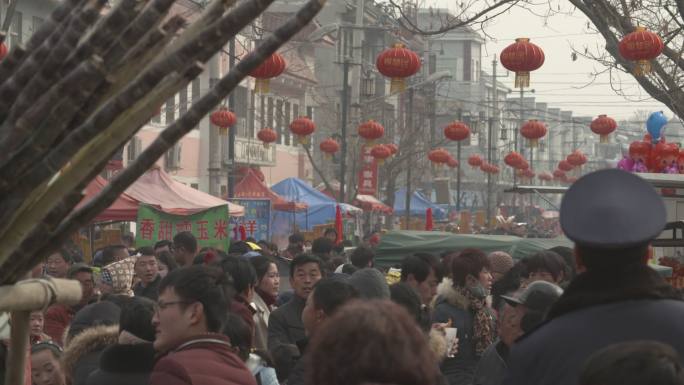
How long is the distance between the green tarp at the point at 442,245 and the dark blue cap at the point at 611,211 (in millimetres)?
11887

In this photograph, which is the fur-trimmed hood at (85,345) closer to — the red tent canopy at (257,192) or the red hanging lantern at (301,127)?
the red hanging lantern at (301,127)

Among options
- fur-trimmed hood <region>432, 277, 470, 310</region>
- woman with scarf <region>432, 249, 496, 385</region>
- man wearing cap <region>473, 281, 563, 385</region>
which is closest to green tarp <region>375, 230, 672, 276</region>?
woman with scarf <region>432, 249, 496, 385</region>

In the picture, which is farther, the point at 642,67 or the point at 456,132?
the point at 456,132

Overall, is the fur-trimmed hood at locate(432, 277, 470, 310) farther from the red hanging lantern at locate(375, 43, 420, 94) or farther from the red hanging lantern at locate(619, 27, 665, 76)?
the red hanging lantern at locate(375, 43, 420, 94)

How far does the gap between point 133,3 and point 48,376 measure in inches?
153

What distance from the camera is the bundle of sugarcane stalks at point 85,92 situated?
170 centimetres

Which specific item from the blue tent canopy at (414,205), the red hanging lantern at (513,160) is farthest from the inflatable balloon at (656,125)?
the blue tent canopy at (414,205)

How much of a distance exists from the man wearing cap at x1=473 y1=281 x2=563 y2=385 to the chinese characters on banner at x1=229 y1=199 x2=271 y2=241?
1731 centimetres

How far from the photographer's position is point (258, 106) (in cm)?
4503

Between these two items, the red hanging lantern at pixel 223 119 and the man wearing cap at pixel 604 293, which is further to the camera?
the red hanging lantern at pixel 223 119

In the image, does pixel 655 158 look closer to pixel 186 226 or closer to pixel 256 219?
pixel 186 226

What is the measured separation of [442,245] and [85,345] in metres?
10.6

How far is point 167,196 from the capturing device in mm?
18875

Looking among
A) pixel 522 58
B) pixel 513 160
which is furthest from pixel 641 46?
pixel 513 160
